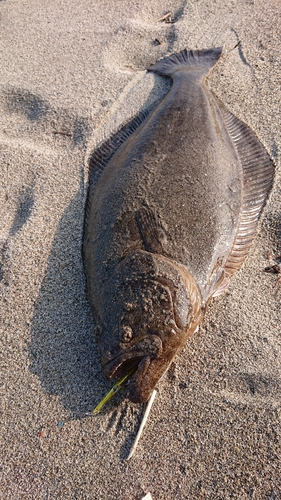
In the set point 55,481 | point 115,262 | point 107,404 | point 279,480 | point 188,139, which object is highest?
point 188,139

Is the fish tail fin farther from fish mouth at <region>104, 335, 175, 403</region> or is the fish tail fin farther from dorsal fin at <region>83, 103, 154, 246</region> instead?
fish mouth at <region>104, 335, 175, 403</region>

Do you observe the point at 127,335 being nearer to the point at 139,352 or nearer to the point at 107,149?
the point at 139,352

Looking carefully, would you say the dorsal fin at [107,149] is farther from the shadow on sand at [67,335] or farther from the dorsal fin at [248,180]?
the dorsal fin at [248,180]

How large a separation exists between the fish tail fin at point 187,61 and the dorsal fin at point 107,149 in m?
0.61

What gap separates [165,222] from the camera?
106 inches

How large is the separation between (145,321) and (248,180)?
61.3 inches

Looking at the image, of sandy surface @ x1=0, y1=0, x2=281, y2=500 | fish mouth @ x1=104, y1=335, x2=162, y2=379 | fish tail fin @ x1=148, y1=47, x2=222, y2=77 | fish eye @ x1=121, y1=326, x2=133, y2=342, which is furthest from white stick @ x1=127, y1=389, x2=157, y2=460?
fish tail fin @ x1=148, y1=47, x2=222, y2=77

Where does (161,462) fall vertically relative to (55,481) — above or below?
above

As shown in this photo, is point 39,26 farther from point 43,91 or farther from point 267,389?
point 267,389

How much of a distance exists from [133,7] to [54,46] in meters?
1.17

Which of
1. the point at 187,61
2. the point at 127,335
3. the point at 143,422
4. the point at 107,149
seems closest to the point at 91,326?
the point at 127,335

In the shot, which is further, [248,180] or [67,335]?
[248,180]

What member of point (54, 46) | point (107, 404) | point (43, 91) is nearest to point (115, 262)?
point (107, 404)

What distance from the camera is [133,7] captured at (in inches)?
202
